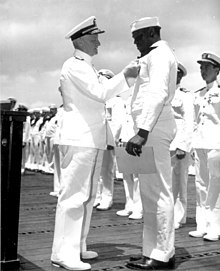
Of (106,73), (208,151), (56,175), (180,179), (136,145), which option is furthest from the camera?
(56,175)

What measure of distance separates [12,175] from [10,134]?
0.25 metres

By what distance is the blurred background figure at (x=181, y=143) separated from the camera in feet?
15.5

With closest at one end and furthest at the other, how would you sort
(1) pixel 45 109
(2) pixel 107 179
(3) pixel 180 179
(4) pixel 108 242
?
(4) pixel 108 242 → (3) pixel 180 179 → (2) pixel 107 179 → (1) pixel 45 109

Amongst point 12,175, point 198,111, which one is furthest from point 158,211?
point 198,111

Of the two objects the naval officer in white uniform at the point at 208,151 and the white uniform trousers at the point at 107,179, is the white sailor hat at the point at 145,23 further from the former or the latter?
the white uniform trousers at the point at 107,179

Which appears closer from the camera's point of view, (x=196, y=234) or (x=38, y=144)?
(x=196, y=234)

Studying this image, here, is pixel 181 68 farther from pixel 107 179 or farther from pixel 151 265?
pixel 151 265

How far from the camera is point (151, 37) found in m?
3.25

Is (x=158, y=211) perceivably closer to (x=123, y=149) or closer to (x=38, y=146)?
(x=123, y=149)

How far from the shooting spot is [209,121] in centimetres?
433

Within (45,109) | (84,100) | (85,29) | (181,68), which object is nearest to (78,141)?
(84,100)

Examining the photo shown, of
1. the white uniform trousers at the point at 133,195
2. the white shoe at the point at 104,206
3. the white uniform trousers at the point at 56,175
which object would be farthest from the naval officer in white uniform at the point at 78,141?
the white uniform trousers at the point at 56,175

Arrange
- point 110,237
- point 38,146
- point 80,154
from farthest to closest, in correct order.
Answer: point 38,146
point 110,237
point 80,154

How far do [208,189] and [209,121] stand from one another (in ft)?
1.97
